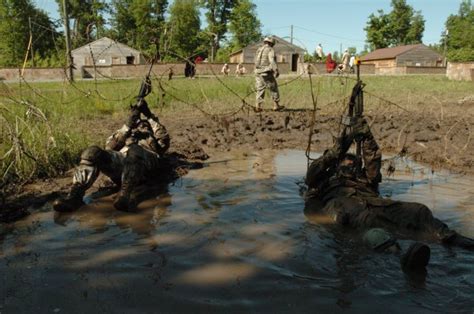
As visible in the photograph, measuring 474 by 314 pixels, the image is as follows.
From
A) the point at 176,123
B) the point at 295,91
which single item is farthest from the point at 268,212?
the point at 295,91

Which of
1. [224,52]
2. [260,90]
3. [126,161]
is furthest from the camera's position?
[224,52]

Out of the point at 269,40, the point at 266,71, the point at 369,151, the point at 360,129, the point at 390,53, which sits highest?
the point at 390,53

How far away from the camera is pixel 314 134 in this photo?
378 inches

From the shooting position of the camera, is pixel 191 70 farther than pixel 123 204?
Yes

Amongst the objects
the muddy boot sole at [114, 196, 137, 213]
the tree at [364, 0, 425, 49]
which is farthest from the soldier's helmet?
the tree at [364, 0, 425, 49]

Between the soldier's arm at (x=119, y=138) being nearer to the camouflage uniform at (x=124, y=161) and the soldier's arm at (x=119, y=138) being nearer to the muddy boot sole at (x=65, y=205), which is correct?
the camouflage uniform at (x=124, y=161)

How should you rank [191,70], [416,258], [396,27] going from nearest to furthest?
[416,258]
[191,70]
[396,27]

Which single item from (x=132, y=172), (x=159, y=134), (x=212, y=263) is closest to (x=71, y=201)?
(x=132, y=172)

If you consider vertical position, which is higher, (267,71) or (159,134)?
(267,71)

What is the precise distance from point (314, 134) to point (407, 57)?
5104 centimetres

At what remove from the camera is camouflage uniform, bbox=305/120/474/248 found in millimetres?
4066

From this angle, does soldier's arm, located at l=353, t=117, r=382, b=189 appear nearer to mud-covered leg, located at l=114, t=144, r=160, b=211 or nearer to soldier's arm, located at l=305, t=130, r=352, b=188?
soldier's arm, located at l=305, t=130, r=352, b=188

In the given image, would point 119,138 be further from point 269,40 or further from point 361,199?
point 269,40

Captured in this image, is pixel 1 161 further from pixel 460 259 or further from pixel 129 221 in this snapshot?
pixel 460 259
